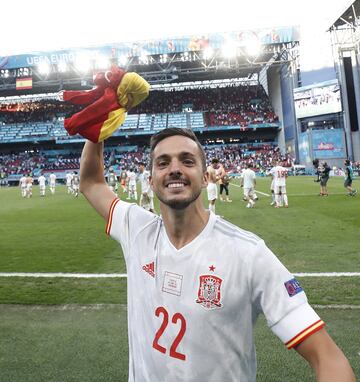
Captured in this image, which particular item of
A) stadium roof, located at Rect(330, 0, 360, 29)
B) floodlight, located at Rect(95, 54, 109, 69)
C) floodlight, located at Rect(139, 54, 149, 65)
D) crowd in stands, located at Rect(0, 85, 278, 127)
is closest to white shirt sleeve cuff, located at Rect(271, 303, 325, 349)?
stadium roof, located at Rect(330, 0, 360, 29)

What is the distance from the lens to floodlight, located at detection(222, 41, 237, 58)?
40.8 meters

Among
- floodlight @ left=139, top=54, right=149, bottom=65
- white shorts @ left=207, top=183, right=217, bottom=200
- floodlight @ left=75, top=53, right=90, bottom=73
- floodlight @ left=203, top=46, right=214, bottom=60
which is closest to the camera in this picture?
white shorts @ left=207, top=183, right=217, bottom=200

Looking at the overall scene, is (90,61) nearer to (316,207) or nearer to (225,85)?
(225,85)

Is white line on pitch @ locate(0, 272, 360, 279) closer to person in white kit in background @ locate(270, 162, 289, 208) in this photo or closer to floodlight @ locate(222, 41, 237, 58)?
person in white kit in background @ locate(270, 162, 289, 208)

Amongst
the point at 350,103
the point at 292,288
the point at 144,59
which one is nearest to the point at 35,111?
the point at 144,59

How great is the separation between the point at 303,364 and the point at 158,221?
2279mm

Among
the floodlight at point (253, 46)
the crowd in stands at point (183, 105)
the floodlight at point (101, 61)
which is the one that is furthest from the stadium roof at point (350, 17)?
the floodlight at point (101, 61)

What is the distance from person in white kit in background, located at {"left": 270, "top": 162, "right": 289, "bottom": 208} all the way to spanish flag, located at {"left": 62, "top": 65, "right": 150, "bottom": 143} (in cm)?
1294

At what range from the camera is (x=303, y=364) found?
324 centimetres

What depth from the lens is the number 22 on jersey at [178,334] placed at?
1555mm

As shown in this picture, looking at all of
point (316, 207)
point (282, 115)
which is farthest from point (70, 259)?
point (282, 115)

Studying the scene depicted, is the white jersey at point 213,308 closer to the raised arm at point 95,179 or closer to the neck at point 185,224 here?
the neck at point 185,224

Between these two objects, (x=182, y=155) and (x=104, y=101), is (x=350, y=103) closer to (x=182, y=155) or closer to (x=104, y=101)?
(x=104, y=101)

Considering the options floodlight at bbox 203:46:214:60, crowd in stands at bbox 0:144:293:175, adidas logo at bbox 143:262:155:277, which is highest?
floodlight at bbox 203:46:214:60
